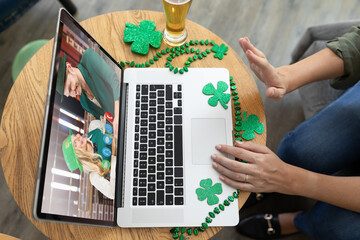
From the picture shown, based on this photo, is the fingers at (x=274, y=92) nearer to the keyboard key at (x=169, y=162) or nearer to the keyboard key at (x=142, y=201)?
the keyboard key at (x=169, y=162)

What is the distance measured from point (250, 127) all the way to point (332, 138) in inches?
12.9

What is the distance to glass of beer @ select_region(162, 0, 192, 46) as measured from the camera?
0.85 metres

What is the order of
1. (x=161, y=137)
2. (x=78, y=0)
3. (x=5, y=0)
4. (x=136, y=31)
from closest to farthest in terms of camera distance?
1. (x=161, y=137)
2. (x=136, y=31)
3. (x=5, y=0)
4. (x=78, y=0)

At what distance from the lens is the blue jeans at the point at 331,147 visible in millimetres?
966

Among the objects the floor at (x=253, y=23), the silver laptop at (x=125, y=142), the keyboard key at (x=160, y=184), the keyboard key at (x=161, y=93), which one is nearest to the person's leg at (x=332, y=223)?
the silver laptop at (x=125, y=142)

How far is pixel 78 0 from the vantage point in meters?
1.77

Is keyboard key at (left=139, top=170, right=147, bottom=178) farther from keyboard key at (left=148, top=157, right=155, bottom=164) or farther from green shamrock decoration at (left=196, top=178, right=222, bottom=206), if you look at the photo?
green shamrock decoration at (left=196, top=178, right=222, bottom=206)

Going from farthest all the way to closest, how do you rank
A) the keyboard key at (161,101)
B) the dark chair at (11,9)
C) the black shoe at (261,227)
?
1. the black shoe at (261,227)
2. the dark chair at (11,9)
3. the keyboard key at (161,101)

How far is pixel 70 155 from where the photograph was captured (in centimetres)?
65

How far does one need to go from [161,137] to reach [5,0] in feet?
3.16

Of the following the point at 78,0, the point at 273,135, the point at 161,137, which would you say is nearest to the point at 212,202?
the point at 161,137

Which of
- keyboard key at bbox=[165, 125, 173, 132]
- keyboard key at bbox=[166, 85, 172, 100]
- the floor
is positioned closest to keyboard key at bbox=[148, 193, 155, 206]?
keyboard key at bbox=[165, 125, 173, 132]

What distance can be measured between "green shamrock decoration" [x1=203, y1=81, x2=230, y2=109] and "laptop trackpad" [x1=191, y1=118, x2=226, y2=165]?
0.19 ft

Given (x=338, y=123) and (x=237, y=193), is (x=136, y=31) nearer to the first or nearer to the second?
(x=237, y=193)
